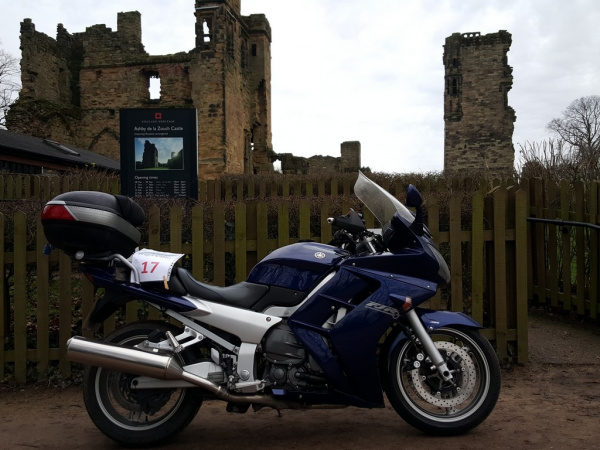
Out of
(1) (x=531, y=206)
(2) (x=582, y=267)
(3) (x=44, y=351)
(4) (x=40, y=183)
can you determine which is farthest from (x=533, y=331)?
(4) (x=40, y=183)

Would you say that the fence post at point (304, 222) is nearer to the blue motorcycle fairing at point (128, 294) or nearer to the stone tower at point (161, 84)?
the blue motorcycle fairing at point (128, 294)

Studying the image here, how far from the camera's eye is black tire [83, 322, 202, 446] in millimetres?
3334

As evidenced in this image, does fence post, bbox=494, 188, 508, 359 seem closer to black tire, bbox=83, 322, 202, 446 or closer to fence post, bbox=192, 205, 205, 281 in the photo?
fence post, bbox=192, 205, 205, 281

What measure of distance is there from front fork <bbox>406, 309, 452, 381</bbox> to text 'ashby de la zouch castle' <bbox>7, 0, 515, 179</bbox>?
866 inches

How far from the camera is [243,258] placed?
15.8ft

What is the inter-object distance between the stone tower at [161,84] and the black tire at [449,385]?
2194 centimetres

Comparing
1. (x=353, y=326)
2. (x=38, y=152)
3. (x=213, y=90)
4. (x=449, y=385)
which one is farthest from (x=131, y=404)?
(x=213, y=90)

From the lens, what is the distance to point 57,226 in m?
3.21

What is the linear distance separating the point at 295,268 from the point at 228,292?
414 millimetres

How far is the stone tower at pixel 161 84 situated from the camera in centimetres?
2566

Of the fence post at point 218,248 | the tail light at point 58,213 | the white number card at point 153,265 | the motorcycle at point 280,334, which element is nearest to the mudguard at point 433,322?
the motorcycle at point 280,334

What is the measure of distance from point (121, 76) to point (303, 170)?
10871mm

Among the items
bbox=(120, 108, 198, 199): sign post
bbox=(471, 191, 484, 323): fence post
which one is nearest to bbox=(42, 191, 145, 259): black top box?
bbox=(471, 191, 484, 323): fence post

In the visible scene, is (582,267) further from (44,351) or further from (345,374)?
(44,351)
